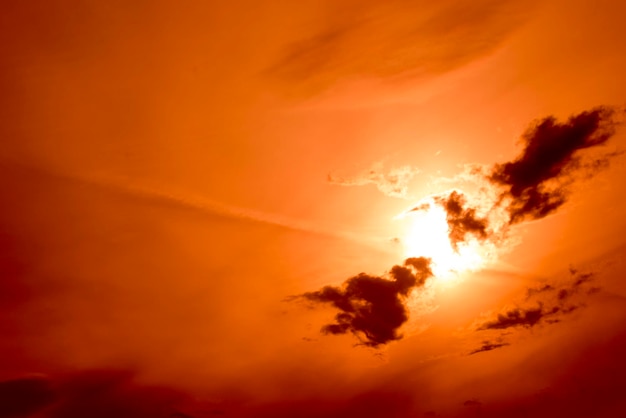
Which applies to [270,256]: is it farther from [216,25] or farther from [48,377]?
[48,377]

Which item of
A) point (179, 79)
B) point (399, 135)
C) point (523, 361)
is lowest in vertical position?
point (523, 361)

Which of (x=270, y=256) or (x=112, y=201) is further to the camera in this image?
(x=270, y=256)

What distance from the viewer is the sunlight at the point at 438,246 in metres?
4.35

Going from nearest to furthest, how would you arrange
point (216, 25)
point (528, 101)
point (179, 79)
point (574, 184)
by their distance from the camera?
point (216, 25), point (179, 79), point (528, 101), point (574, 184)

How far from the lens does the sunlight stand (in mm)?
4352

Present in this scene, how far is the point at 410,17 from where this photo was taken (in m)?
3.08

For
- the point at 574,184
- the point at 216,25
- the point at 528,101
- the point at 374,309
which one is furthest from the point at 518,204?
the point at 216,25

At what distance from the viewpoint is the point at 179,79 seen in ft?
10.8

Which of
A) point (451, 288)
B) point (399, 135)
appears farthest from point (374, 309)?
point (399, 135)

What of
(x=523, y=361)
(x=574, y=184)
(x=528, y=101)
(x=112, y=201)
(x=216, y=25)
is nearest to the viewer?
(x=216, y=25)

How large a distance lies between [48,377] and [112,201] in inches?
138

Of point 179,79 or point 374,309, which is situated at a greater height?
point 179,79

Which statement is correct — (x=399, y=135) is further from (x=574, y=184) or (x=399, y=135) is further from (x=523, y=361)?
(x=523, y=361)

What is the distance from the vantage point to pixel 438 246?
464 cm
